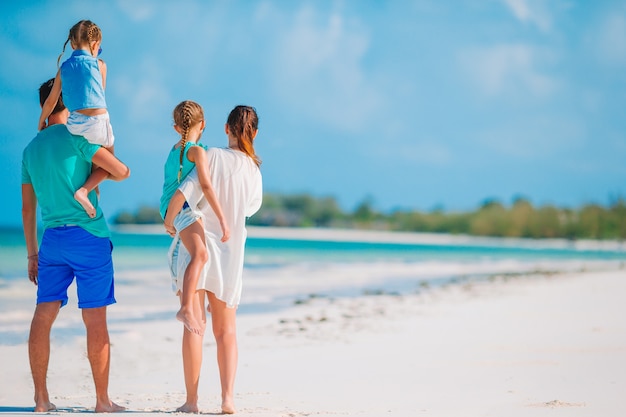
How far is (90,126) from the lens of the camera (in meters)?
3.51

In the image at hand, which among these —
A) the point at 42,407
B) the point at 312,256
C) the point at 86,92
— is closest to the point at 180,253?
the point at 86,92

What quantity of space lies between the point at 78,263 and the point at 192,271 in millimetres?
551

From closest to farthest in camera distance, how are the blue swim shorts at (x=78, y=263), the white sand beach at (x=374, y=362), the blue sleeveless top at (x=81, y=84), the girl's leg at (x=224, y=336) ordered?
the blue sleeveless top at (x=81, y=84) → the blue swim shorts at (x=78, y=263) → the girl's leg at (x=224, y=336) → the white sand beach at (x=374, y=362)

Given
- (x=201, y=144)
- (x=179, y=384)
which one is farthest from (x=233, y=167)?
(x=179, y=384)

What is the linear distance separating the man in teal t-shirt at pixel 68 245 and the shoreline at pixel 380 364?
0.33m

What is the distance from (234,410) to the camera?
144 inches

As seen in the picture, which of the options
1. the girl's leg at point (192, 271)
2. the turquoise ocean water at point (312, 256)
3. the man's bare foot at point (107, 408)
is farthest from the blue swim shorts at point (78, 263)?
the turquoise ocean water at point (312, 256)

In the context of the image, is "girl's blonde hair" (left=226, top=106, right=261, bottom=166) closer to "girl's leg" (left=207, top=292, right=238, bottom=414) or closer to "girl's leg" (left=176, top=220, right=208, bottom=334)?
"girl's leg" (left=176, top=220, right=208, bottom=334)

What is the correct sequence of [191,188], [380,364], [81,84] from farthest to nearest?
[380,364] → [191,188] → [81,84]

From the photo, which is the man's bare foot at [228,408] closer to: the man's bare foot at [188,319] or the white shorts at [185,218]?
the man's bare foot at [188,319]

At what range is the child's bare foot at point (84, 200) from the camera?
11.5 ft

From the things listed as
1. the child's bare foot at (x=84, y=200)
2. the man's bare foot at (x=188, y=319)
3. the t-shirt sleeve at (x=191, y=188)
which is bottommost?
the man's bare foot at (x=188, y=319)

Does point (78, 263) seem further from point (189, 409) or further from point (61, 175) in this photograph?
point (189, 409)

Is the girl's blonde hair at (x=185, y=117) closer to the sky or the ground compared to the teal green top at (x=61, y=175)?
closer to the sky
